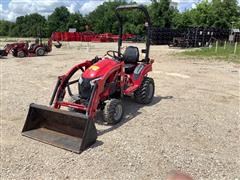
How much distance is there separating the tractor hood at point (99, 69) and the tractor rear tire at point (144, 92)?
3.49 feet

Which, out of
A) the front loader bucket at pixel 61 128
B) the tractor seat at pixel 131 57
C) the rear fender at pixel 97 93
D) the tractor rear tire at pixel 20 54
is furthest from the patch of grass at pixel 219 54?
the front loader bucket at pixel 61 128

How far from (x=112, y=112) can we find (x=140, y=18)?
141 ft

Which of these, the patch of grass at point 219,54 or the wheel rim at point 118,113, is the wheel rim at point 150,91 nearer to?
the wheel rim at point 118,113

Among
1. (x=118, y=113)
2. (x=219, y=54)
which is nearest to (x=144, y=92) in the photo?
(x=118, y=113)

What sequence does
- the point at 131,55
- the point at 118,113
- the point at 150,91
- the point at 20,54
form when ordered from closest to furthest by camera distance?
the point at 118,113 < the point at 131,55 < the point at 150,91 < the point at 20,54

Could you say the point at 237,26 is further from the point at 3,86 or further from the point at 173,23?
the point at 3,86

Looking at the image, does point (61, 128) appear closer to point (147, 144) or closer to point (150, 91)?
point (147, 144)

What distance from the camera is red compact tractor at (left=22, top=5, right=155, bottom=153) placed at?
449 centimetres

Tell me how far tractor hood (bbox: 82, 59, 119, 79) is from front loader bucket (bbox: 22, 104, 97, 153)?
2.82ft

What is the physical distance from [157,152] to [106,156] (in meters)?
0.71

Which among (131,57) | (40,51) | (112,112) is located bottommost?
(112,112)

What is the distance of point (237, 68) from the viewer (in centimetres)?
1308

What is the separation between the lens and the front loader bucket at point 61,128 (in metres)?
4.34

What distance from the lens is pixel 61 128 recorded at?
187 inches
